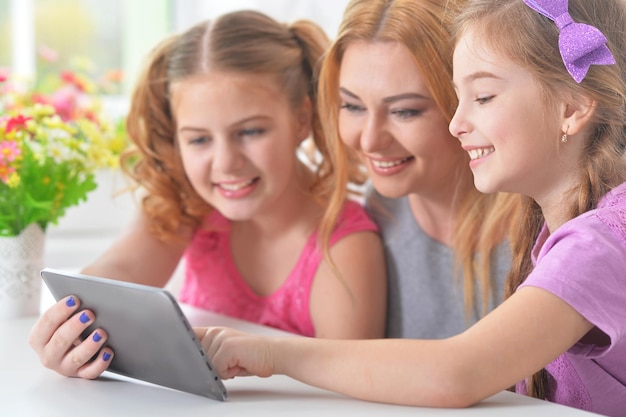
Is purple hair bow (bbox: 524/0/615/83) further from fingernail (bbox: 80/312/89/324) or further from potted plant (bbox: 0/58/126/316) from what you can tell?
potted plant (bbox: 0/58/126/316)

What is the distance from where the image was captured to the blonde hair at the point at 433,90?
1.42 m

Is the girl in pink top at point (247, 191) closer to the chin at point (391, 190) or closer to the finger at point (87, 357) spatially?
the chin at point (391, 190)

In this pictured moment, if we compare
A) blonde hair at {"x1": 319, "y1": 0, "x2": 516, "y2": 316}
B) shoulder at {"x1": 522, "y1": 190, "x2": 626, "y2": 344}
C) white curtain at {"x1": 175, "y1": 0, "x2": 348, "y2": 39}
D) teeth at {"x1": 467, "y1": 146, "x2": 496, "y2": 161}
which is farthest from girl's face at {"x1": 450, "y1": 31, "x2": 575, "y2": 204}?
white curtain at {"x1": 175, "y1": 0, "x2": 348, "y2": 39}

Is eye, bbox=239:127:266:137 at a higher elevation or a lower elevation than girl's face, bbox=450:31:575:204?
lower

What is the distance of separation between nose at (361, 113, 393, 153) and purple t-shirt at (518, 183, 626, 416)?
459 mm

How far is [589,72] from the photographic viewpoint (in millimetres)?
1090

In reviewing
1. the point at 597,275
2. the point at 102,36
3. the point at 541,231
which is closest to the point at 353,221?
the point at 541,231

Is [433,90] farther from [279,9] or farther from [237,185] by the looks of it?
[279,9]

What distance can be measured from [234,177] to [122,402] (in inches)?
27.1

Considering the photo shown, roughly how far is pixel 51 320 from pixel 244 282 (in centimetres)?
69

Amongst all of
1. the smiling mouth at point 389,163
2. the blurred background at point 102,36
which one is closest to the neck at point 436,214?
the smiling mouth at point 389,163

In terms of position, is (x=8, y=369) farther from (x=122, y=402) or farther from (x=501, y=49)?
(x=501, y=49)

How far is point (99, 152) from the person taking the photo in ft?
5.45

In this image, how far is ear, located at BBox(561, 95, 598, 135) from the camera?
1092 millimetres
